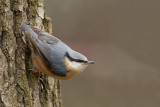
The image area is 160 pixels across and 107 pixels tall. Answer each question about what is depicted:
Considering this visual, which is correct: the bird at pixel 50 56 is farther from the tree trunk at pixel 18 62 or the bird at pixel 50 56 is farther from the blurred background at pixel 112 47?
the blurred background at pixel 112 47

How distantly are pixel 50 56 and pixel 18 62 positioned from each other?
321mm

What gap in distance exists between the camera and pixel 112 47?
5.92m

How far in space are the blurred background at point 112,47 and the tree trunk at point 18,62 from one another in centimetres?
251

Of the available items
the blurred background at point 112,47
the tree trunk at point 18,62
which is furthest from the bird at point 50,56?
the blurred background at point 112,47

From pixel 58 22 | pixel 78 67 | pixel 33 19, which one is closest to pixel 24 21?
pixel 33 19

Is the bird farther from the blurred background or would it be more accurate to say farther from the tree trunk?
the blurred background

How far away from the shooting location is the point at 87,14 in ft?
19.9

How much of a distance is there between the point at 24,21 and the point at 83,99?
10.7ft

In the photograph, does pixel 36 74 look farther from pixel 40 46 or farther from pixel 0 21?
pixel 0 21

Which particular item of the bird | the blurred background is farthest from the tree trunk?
the blurred background

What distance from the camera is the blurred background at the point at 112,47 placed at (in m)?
5.59

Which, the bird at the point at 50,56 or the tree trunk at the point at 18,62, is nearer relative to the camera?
the tree trunk at the point at 18,62

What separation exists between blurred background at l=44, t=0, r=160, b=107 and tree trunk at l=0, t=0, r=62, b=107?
251cm

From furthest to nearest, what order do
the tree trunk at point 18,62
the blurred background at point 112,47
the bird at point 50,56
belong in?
1. the blurred background at point 112,47
2. the bird at point 50,56
3. the tree trunk at point 18,62
